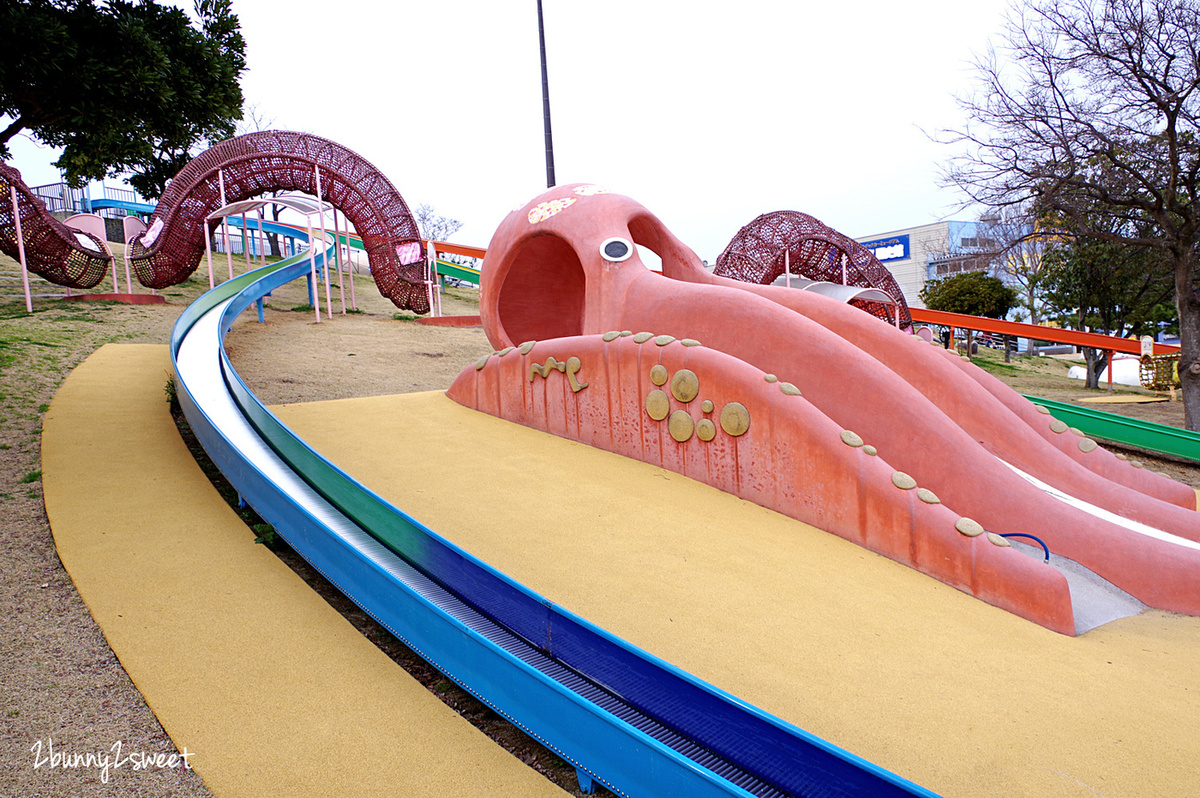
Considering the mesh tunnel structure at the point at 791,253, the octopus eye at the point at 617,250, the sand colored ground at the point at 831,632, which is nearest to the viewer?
the sand colored ground at the point at 831,632

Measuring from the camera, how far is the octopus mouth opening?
895cm

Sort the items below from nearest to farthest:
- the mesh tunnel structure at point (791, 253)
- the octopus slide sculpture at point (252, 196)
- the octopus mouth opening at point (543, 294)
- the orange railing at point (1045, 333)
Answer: the octopus mouth opening at point (543, 294) → the octopus slide sculpture at point (252, 196) → the orange railing at point (1045, 333) → the mesh tunnel structure at point (791, 253)

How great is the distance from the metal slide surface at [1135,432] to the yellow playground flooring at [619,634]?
6.85m

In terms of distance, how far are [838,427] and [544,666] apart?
10.4ft

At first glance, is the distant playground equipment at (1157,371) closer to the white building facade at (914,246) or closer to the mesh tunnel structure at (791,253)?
the mesh tunnel structure at (791,253)

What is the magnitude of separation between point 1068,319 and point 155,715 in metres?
30.1

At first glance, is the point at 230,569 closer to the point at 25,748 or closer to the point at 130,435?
the point at 25,748

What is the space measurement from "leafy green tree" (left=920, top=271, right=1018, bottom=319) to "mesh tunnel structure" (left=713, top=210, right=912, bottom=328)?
448 inches

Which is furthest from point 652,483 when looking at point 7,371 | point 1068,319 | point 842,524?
point 1068,319

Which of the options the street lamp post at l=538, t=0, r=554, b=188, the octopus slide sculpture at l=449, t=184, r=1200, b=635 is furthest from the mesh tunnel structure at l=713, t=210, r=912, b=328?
the octopus slide sculpture at l=449, t=184, r=1200, b=635

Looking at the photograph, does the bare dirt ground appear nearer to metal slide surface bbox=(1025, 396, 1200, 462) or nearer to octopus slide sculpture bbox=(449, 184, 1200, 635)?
metal slide surface bbox=(1025, 396, 1200, 462)

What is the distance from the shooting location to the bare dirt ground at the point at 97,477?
2498mm

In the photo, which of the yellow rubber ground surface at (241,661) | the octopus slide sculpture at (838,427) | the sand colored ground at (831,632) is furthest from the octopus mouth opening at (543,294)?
the yellow rubber ground surface at (241,661)

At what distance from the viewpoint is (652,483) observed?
5641mm
